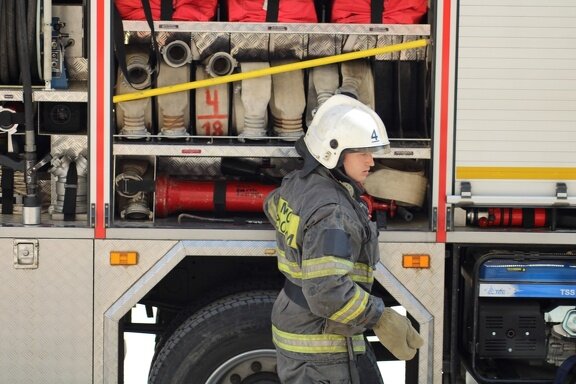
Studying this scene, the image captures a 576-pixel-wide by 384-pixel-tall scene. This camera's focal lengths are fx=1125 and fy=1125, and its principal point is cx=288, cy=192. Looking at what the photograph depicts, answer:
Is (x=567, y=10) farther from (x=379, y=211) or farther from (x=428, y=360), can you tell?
(x=428, y=360)

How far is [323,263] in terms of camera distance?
4379 mm

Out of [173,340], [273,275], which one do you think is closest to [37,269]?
[173,340]

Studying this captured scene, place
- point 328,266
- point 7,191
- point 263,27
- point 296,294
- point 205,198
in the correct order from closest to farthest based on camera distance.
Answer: point 328,266 → point 296,294 → point 263,27 → point 205,198 → point 7,191

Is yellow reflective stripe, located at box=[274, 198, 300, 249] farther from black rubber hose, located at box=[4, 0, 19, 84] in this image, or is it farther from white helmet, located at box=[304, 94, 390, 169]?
black rubber hose, located at box=[4, 0, 19, 84]

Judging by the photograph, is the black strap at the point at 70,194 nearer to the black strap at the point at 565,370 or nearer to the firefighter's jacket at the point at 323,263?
the firefighter's jacket at the point at 323,263

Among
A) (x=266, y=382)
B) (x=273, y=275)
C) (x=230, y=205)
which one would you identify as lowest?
(x=266, y=382)

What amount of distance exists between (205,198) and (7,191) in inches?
41.1

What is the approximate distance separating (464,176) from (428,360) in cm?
92

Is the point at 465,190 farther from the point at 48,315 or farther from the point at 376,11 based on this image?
the point at 48,315

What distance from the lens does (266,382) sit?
5.51 m

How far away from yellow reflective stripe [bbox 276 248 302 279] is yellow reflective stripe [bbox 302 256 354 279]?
23 centimetres

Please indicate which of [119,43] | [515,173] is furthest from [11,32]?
[515,173]

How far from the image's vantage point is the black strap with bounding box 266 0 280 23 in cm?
550

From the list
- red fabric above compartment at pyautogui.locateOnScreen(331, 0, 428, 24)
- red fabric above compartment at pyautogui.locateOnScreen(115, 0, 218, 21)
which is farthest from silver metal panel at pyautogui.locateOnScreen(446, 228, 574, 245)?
red fabric above compartment at pyautogui.locateOnScreen(115, 0, 218, 21)
